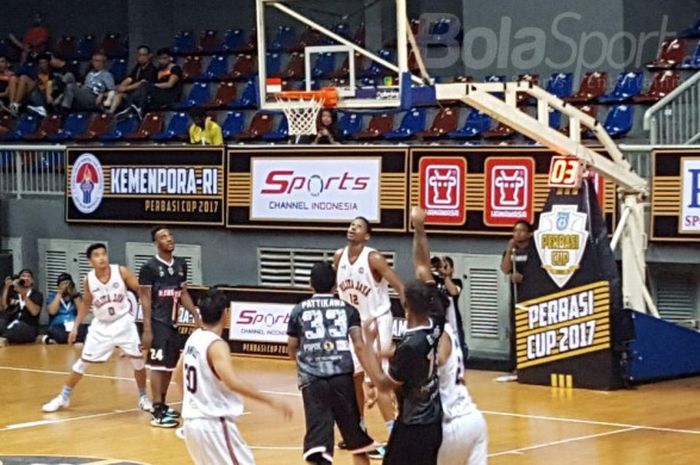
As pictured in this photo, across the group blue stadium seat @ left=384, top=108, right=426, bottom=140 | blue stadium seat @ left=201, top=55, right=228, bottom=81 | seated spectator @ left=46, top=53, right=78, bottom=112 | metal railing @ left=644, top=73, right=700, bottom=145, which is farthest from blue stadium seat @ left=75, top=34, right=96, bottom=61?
metal railing @ left=644, top=73, right=700, bottom=145

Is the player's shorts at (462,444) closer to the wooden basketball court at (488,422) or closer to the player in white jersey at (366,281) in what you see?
the wooden basketball court at (488,422)

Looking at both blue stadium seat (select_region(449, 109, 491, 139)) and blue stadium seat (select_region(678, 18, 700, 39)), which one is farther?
blue stadium seat (select_region(449, 109, 491, 139))

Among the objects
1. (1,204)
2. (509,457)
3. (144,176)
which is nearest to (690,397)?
(509,457)

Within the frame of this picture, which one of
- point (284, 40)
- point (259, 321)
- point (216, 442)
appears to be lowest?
point (259, 321)

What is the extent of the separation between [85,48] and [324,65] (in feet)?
24.4

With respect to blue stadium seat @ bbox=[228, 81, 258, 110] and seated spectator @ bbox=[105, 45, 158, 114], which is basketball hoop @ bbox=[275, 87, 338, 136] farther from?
seated spectator @ bbox=[105, 45, 158, 114]

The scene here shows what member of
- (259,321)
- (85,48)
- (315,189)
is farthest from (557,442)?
(85,48)

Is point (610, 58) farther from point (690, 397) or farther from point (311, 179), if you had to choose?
point (690, 397)

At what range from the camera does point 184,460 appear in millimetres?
13883

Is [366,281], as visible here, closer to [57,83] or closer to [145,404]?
[145,404]

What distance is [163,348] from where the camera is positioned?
16.3 meters

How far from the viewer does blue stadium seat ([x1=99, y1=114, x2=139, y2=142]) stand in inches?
1083

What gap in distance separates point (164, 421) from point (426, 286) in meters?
6.75

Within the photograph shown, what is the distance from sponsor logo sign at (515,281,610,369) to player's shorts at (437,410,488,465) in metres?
8.33
